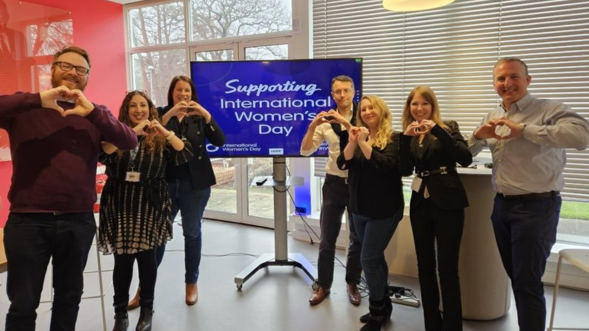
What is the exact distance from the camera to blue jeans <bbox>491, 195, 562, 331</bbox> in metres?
1.94

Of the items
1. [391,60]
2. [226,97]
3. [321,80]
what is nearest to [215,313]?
[226,97]

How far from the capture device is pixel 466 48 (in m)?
3.38

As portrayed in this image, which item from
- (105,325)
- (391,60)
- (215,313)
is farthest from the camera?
(391,60)

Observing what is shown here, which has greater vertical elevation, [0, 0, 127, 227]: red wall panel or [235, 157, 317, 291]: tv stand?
[0, 0, 127, 227]: red wall panel

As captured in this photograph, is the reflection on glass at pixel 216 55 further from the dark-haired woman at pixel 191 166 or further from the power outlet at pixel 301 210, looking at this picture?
the dark-haired woman at pixel 191 166

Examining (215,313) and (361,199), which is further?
(215,313)

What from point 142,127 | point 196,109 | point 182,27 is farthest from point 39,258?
point 182,27

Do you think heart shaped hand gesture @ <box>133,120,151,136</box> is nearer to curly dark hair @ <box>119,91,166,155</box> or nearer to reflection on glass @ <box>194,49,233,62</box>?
curly dark hair @ <box>119,91,166,155</box>

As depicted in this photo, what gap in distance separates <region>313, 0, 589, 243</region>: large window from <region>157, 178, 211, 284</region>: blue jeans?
2045 millimetres

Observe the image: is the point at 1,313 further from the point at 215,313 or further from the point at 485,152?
the point at 485,152

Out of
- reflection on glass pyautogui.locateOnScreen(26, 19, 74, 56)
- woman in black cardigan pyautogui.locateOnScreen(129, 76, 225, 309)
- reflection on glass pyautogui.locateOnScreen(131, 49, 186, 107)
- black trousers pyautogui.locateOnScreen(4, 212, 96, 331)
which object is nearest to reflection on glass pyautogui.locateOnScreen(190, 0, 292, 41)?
reflection on glass pyautogui.locateOnScreen(131, 49, 186, 107)

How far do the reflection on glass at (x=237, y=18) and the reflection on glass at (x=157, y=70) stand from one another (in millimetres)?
409

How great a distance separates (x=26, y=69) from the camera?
165 inches

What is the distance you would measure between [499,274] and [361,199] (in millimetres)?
1064
